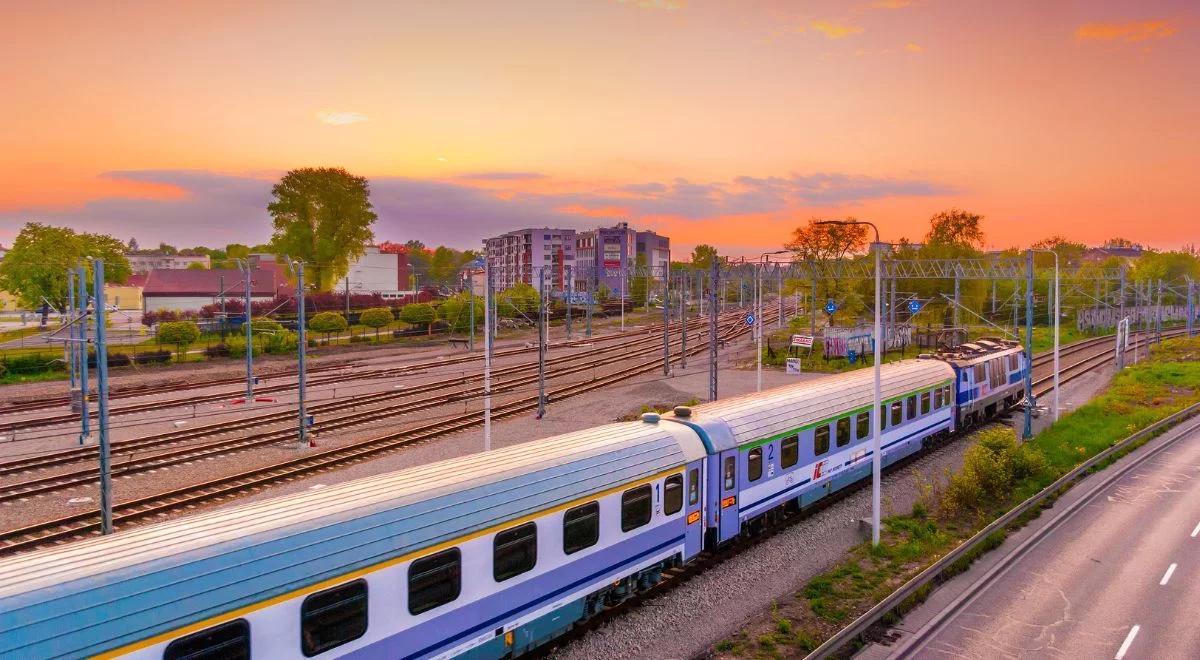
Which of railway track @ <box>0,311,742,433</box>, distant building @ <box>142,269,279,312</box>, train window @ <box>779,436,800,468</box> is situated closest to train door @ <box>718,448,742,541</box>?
train window @ <box>779,436,800,468</box>

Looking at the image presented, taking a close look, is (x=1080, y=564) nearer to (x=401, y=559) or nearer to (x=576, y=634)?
(x=576, y=634)

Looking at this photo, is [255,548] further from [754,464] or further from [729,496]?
[754,464]

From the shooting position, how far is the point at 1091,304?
293ft

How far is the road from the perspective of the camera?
13.8 m

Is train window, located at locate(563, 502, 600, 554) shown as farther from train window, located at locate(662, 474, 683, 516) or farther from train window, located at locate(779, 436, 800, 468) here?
train window, located at locate(779, 436, 800, 468)

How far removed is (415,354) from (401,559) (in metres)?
52.9

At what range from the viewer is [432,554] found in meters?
11.0

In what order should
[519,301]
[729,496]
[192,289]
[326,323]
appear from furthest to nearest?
[192,289]
[519,301]
[326,323]
[729,496]

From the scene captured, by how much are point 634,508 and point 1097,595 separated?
416 inches

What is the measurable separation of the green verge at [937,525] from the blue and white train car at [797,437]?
1.98 m

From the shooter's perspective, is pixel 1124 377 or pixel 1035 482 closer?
pixel 1035 482

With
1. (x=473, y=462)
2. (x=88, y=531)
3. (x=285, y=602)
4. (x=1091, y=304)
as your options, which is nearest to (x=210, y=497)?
(x=88, y=531)

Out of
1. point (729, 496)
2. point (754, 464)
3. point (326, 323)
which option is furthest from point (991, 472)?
point (326, 323)

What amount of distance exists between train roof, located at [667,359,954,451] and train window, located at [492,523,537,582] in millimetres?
5550
